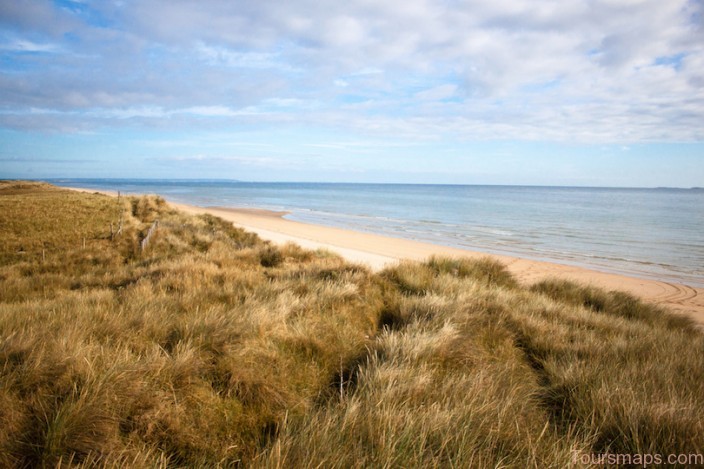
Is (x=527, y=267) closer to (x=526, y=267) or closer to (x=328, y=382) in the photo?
(x=526, y=267)

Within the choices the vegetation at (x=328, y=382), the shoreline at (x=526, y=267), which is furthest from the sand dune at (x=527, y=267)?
the vegetation at (x=328, y=382)

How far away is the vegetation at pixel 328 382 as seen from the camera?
2486 millimetres

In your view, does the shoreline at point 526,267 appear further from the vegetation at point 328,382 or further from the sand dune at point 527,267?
the vegetation at point 328,382

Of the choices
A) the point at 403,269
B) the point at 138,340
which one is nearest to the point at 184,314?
the point at 138,340

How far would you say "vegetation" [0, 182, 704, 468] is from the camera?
8.15ft

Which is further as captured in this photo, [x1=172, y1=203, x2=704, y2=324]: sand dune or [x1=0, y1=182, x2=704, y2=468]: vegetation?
[x1=172, y1=203, x2=704, y2=324]: sand dune

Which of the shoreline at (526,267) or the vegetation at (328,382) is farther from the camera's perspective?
the shoreline at (526,267)

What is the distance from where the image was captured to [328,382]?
3.82 m

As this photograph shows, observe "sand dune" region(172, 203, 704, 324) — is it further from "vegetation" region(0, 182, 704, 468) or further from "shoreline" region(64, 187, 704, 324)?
"vegetation" region(0, 182, 704, 468)

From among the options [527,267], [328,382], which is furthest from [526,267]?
[328,382]

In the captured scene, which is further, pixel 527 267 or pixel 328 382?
pixel 527 267

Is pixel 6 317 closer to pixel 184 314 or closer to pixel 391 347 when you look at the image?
pixel 184 314

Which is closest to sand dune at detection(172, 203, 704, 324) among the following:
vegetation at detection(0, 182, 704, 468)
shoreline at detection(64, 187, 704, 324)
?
shoreline at detection(64, 187, 704, 324)

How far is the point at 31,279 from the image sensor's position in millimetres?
8852
